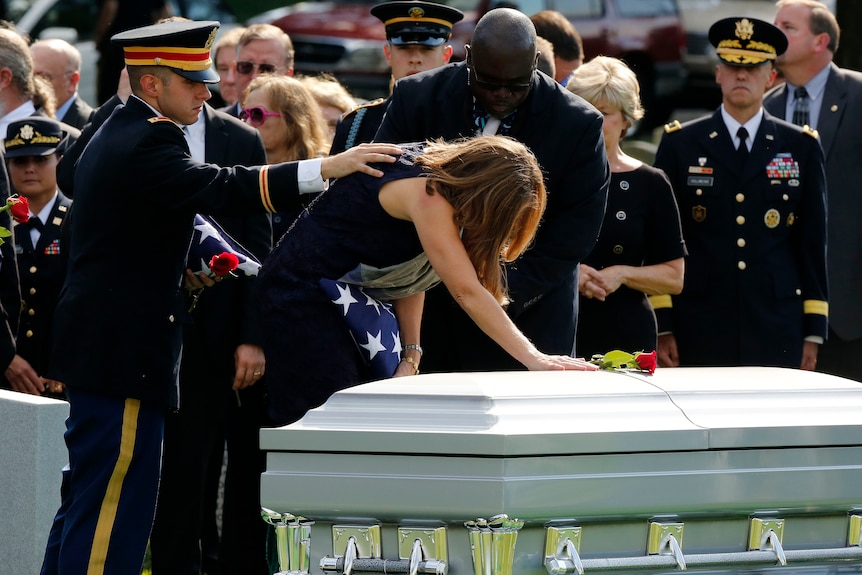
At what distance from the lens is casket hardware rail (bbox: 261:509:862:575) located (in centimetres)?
322

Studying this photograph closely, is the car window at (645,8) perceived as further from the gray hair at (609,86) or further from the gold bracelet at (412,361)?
the gold bracelet at (412,361)

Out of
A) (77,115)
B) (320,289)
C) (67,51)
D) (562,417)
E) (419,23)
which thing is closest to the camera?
(562,417)

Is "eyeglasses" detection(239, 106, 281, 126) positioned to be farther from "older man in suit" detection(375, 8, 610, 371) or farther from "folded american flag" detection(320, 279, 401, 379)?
"folded american flag" detection(320, 279, 401, 379)

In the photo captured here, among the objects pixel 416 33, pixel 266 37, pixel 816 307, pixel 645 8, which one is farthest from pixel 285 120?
pixel 645 8

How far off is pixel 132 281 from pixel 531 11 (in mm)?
9593

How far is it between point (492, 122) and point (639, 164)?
4.66ft

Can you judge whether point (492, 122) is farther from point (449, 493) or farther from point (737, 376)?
point (449, 493)

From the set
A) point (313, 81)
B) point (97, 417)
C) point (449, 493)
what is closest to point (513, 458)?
point (449, 493)

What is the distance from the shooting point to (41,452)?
15.9 feet

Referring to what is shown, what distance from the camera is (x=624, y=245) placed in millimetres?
5648

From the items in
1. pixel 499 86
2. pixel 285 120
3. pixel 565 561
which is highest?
pixel 499 86

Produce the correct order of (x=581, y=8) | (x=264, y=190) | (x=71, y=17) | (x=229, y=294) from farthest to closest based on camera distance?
(x=581, y=8) < (x=71, y=17) < (x=229, y=294) < (x=264, y=190)

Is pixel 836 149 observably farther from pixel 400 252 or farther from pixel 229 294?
pixel 400 252

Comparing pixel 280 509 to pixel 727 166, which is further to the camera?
pixel 727 166
